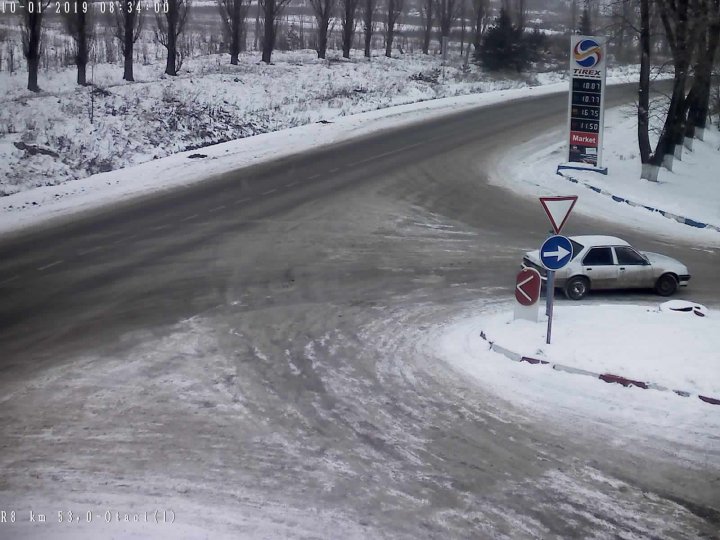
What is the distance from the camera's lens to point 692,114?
36.3 m

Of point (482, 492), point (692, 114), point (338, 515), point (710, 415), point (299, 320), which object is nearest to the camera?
point (338, 515)

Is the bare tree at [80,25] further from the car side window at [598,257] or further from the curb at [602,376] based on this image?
the curb at [602,376]

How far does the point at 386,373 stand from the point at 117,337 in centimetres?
444

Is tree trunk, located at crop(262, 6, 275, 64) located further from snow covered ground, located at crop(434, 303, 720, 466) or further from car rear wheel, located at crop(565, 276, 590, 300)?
snow covered ground, located at crop(434, 303, 720, 466)

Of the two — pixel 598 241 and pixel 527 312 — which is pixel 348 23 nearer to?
pixel 598 241

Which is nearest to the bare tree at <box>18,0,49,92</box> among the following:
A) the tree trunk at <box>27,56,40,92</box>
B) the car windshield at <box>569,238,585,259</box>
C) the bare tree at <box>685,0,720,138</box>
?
the tree trunk at <box>27,56,40,92</box>

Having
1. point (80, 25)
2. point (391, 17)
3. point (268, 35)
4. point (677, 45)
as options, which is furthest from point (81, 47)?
point (391, 17)

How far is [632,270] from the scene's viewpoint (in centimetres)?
1672

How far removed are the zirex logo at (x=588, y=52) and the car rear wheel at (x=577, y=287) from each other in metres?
14.0

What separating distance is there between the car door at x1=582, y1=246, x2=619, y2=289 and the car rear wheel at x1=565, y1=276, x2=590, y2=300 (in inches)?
5.1

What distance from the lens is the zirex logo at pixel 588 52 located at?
27.7 m

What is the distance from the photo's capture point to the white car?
16.4m

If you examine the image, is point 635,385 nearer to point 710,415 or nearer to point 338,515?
point 710,415

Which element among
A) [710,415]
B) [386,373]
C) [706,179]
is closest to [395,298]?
[386,373]
